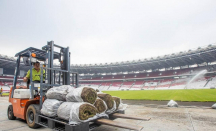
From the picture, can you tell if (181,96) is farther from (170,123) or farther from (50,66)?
(50,66)

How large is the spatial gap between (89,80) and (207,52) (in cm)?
4421

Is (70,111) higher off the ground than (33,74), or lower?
lower

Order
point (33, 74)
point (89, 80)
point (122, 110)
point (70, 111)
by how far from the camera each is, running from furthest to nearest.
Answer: point (89, 80) → point (33, 74) → point (122, 110) → point (70, 111)

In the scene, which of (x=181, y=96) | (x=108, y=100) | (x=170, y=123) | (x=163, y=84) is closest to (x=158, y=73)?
(x=163, y=84)

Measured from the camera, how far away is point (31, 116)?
166 inches

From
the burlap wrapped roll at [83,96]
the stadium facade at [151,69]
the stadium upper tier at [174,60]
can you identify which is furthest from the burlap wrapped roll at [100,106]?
the stadium facade at [151,69]

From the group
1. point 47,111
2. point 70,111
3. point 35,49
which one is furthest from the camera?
point 35,49

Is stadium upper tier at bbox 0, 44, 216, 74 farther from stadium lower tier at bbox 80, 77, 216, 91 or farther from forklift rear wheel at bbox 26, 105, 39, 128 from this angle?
forklift rear wheel at bbox 26, 105, 39, 128

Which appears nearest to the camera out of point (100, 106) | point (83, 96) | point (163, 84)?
point (83, 96)

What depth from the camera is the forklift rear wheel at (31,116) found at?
4023 millimetres

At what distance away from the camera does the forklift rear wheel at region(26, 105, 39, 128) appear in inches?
158

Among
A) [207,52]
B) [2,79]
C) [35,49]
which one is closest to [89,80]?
[2,79]

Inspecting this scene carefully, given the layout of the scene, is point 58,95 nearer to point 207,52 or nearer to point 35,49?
point 35,49

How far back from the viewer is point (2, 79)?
44.3 metres
